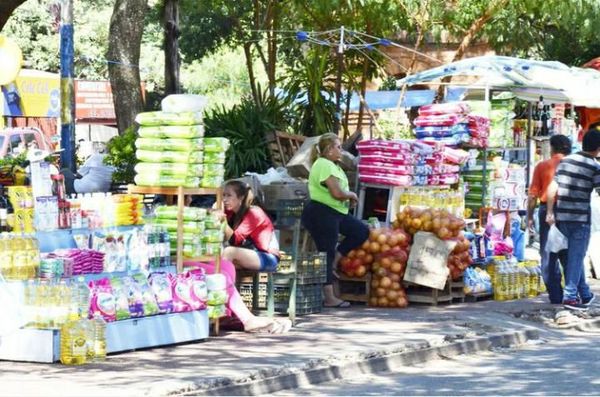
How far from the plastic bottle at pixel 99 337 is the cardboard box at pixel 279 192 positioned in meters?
4.86

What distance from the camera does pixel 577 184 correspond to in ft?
47.7

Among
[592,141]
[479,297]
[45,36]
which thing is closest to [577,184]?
[592,141]

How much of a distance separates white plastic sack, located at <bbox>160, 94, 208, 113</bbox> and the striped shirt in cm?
428

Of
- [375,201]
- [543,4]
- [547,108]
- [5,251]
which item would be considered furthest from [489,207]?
[543,4]

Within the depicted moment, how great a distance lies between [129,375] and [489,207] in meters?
8.82

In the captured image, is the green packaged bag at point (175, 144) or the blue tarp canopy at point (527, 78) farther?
the blue tarp canopy at point (527, 78)

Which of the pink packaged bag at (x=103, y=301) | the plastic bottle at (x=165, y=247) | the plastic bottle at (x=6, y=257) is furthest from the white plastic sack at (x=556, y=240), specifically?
the plastic bottle at (x=6, y=257)

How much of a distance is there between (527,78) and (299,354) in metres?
9.43

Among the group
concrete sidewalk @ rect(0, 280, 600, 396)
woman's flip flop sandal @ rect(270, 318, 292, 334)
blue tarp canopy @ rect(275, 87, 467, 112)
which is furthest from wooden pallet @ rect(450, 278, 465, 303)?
blue tarp canopy @ rect(275, 87, 467, 112)

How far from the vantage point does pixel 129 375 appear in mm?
10195

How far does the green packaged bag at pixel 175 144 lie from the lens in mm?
12555

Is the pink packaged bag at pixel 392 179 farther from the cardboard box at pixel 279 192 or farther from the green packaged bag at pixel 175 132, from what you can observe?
the green packaged bag at pixel 175 132

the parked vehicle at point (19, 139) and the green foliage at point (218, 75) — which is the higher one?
the green foliage at point (218, 75)

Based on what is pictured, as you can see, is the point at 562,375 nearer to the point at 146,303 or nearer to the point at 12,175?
Result: the point at 146,303
